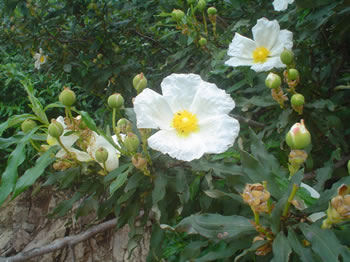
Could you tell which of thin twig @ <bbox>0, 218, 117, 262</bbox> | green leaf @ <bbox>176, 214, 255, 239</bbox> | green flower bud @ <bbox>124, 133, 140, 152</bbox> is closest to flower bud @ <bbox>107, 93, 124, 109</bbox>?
green flower bud @ <bbox>124, 133, 140, 152</bbox>

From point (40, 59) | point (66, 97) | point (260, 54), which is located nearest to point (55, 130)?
point (66, 97)

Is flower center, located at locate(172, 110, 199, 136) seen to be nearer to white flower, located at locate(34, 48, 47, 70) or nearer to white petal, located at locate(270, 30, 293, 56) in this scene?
white petal, located at locate(270, 30, 293, 56)

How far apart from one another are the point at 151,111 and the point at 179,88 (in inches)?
6.3

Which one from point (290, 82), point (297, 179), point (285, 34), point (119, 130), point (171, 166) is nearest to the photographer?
point (297, 179)

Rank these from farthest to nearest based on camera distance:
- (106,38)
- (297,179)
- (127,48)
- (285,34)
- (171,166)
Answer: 1. (127,48)
2. (106,38)
3. (285,34)
4. (171,166)
5. (297,179)

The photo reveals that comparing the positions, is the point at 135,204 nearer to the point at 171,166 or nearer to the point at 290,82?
the point at 171,166

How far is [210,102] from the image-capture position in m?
1.05

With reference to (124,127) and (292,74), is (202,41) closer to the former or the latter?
(292,74)

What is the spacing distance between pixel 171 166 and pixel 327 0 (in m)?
0.94

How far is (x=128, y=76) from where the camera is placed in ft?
8.17

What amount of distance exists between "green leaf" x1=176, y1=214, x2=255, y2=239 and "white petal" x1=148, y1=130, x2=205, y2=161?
18 cm

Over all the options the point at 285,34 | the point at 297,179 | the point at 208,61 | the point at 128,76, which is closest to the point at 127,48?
the point at 128,76

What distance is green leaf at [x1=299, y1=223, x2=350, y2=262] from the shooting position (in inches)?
27.1

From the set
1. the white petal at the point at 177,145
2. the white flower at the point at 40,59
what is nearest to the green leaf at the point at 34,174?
the white petal at the point at 177,145
